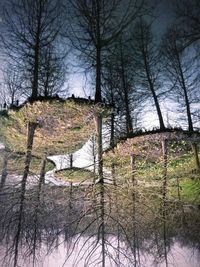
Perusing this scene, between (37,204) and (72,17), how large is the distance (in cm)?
746

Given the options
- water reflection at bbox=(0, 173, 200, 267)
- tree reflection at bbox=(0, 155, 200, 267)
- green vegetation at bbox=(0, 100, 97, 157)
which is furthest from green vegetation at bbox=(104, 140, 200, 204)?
water reflection at bbox=(0, 173, 200, 267)

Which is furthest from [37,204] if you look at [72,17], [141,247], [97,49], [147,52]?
[147,52]

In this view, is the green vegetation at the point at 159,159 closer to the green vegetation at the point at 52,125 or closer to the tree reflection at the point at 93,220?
the green vegetation at the point at 52,125

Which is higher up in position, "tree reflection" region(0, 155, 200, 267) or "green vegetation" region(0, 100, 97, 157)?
"green vegetation" region(0, 100, 97, 157)

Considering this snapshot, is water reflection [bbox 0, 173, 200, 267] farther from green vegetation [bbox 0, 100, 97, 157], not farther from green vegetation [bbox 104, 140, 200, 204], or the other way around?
green vegetation [bbox 104, 140, 200, 204]

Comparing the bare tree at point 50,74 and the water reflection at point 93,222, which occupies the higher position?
the bare tree at point 50,74

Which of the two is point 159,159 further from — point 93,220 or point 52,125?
point 93,220

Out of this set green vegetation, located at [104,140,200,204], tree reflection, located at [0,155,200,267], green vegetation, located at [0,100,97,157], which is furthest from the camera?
green vegetation, located at [104,140,200,204]

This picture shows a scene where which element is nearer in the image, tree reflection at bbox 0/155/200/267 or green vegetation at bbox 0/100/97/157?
tree reflection at bbox 0/155/200/267

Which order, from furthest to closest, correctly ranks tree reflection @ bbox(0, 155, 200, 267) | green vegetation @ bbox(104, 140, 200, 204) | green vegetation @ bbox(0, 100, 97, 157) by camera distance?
1. green vegetation @ bbox(104, 140, 200, 204)
2. green vegetation @ bbox(0, 100, 97, 157)
3. tree reflection @ bbox(0, 155, 200, 267)

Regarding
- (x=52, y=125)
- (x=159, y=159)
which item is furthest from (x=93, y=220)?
(x=159, y=159)

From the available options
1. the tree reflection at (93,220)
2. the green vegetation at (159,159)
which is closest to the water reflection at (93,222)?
the tree reflection at (93,220)

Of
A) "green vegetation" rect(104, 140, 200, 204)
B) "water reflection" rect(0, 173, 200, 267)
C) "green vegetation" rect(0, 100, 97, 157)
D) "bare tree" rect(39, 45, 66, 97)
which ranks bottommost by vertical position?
"water reflection" rect(0, 173, 200, 267)

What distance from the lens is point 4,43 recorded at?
12.7 metres
